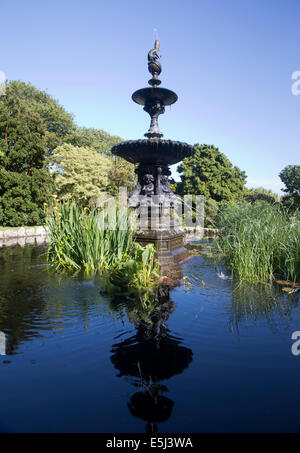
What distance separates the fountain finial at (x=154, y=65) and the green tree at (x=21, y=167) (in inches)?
433

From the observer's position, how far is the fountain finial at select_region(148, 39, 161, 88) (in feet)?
24.4

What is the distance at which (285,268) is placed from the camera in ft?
16.4

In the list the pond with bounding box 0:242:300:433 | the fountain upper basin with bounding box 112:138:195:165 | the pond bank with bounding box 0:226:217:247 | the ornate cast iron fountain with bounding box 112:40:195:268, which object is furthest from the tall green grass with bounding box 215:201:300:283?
the pond bank with bounding box 0:226:217:247

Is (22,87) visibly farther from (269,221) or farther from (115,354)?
(115,354)

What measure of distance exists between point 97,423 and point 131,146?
5869 mm

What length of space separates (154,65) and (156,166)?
274 cm

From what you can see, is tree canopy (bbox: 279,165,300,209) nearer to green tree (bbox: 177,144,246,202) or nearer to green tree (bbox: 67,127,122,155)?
green tree (bbox: 177,144,246,202)

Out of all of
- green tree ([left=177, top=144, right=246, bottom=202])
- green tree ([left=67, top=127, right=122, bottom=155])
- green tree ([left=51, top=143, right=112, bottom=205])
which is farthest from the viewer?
green tree ([left=67, top=127, right=122, bottom=155])

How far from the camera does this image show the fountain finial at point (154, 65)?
745 cm

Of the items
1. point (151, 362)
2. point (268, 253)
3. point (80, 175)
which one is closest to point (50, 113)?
point (80, 175)

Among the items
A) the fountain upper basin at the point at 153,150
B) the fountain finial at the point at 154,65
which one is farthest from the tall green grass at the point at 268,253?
the fountain finial at the point at 154,65

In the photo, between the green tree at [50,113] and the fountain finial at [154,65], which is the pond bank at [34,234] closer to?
the fountain finial at [154,65]
